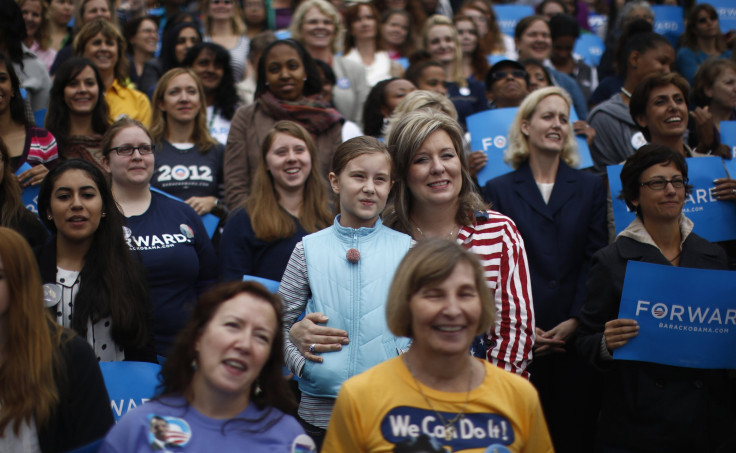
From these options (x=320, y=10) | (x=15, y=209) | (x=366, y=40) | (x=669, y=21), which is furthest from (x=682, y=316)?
(x=669, y=21)

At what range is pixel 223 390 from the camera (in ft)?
10.3

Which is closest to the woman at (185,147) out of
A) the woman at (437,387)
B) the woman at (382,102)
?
the woman at (382,102)

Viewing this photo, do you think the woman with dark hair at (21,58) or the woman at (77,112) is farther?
the woman with dark hair at (21,58)

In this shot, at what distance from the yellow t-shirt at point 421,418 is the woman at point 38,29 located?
673 cm

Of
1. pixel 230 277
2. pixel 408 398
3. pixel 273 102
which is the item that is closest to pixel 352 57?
pixel 273 102

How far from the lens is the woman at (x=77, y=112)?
6449mm

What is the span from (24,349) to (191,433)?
0.77 meters

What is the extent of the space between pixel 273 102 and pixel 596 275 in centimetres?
300

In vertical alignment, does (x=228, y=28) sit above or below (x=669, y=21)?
below

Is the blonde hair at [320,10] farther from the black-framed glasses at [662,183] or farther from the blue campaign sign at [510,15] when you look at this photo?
the blue campaign sign at [510,15]

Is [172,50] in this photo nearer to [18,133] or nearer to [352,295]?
[18,133]

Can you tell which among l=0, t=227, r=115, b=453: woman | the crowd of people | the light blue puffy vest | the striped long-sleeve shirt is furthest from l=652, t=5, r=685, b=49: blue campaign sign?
l=0, t=227, r=115, b=453: woman

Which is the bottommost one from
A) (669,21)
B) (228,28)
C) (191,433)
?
(191,433)

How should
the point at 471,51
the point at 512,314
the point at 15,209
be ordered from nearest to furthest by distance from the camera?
the point at 512,314 → the point at 15,209 → the point at 471,51
